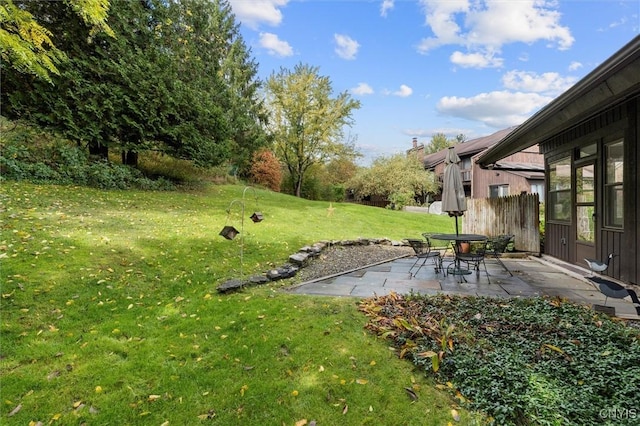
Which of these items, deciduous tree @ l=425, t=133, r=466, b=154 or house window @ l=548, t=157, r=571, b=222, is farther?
deciduous tree @ l=425, t=133, r=466, b=154

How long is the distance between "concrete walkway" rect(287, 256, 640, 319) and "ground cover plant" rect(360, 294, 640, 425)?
0.84m

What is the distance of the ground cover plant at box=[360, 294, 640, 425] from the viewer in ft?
7.16

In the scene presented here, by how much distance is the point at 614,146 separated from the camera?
5.23m

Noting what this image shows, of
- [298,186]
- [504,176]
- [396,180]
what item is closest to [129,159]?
[298,186]

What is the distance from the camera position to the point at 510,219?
29.3 feet

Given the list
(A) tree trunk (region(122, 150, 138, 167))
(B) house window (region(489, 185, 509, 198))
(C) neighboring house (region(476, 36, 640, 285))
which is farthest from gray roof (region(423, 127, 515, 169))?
(A) tree trunk (region(122, 150, 138, 167))

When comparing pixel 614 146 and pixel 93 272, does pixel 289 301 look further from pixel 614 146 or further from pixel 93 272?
pixel 614 146

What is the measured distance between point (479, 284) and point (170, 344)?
189 inches

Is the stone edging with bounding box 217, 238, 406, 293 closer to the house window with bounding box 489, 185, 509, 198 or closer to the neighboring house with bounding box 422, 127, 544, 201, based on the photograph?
the neighboring house with bounding box 422, 127, 544, 201

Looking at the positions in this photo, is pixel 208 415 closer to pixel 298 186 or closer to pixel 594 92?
pixel 594 92

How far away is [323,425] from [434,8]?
10.1 m

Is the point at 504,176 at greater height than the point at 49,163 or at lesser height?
greater

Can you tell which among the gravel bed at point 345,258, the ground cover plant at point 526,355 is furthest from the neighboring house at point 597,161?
the gravel bed at point 345,258

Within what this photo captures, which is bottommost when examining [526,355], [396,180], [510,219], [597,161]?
[526,355]
